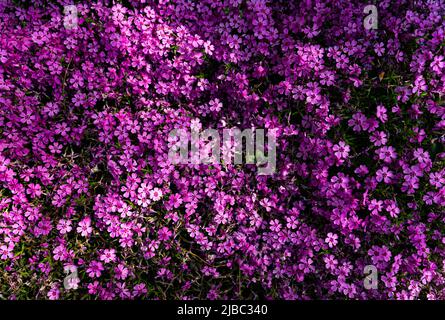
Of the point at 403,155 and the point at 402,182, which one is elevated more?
the point at 403,155

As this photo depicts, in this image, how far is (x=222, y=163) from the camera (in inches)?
118

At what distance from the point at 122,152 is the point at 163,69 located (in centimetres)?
71

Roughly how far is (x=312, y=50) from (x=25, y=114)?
2.17 m

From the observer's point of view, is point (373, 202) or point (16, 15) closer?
point (373, 202)

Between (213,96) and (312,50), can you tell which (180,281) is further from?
(312,50)

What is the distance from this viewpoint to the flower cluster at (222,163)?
2818 mm

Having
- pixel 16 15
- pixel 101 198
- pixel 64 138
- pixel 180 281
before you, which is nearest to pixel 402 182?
pixel 180 281

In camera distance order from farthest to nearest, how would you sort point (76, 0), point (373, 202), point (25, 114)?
point (76, 0) < point (25, 114) < point (373, 202)

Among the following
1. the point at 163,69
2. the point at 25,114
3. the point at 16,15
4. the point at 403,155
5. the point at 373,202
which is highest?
the point at 16,15

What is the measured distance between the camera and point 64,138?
3.01 metres

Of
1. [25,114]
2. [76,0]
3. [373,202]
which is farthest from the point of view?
[76,0]

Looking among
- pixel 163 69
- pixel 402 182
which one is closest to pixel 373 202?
pixel 402 182

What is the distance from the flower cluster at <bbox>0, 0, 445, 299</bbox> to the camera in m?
2.82

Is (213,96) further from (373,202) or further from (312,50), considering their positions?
(373,202)
